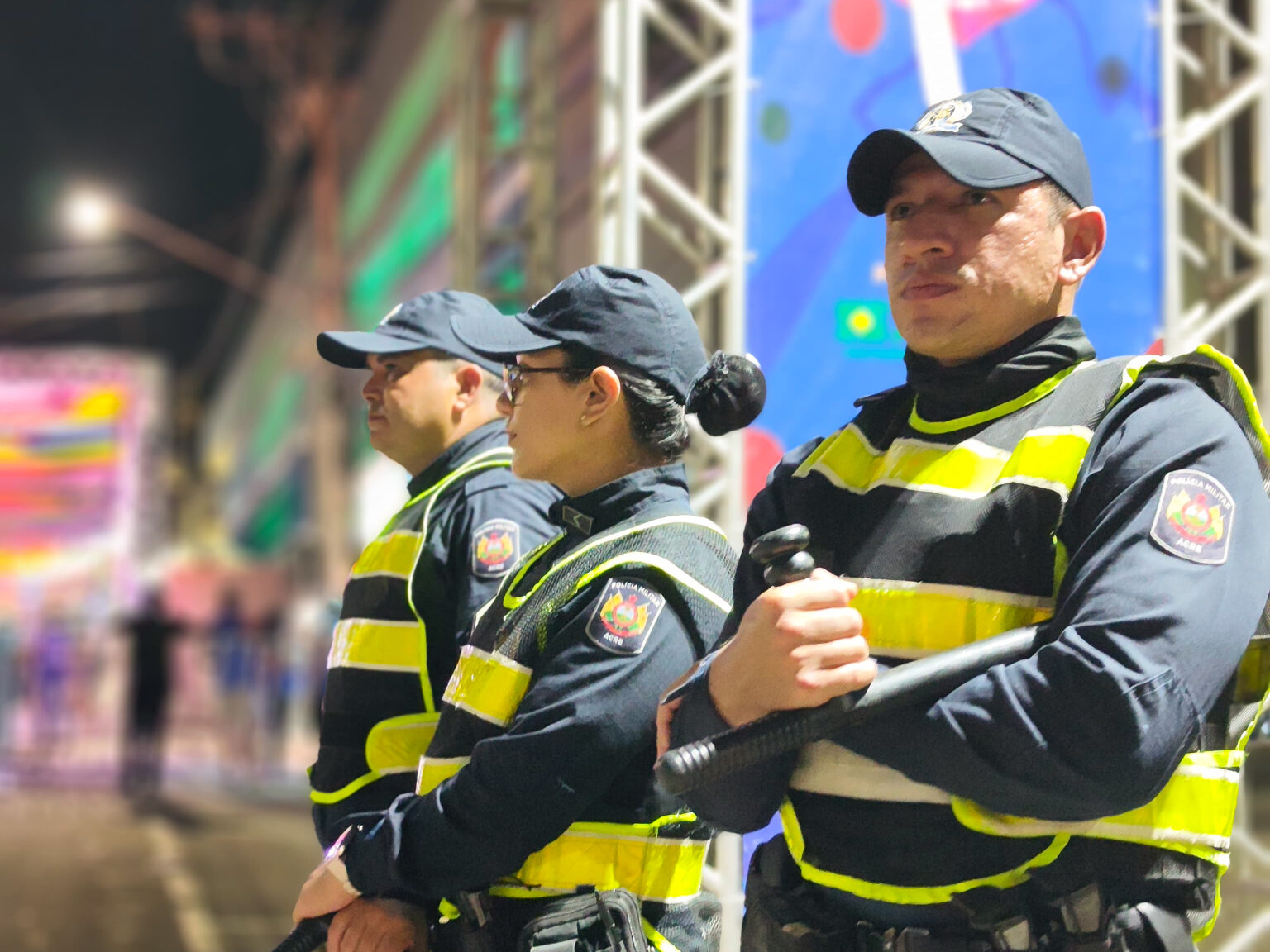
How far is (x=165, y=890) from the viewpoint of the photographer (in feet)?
29.1

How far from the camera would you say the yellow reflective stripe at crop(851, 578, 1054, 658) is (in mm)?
1712

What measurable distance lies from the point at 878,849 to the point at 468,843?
0.74 m

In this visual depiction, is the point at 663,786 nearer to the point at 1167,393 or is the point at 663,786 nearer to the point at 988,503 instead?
the point at 988,503

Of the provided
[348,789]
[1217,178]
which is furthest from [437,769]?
[1217,178]

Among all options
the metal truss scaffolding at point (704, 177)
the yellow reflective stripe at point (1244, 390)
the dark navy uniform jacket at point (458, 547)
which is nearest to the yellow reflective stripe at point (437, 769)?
the dark navy uniform jacket at point (458, 547)

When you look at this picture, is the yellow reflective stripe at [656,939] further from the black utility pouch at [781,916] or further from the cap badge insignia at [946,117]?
the cap badge insignia at [946,117]

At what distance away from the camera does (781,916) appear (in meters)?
1.84

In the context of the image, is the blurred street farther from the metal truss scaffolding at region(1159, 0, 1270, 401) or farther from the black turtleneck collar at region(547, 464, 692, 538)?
the black turtleneck collar at region(547, 464, 692, 538)

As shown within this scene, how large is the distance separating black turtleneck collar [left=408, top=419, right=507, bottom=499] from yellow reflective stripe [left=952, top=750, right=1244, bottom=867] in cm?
178

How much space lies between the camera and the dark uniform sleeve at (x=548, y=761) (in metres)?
2.21

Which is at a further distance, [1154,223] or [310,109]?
[310,109]

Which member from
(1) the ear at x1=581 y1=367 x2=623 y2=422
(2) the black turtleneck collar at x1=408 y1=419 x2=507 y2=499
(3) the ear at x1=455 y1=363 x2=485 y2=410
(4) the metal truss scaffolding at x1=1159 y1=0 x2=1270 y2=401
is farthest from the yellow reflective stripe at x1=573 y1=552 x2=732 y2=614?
(4) the metal truss scaffolding at x1=1159 y1=0 x2=1270 y2=401

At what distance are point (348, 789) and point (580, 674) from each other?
3.16 feet

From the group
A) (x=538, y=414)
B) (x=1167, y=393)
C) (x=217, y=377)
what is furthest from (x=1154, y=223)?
(x=217, y=377)
